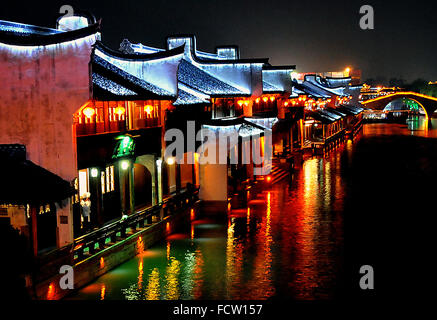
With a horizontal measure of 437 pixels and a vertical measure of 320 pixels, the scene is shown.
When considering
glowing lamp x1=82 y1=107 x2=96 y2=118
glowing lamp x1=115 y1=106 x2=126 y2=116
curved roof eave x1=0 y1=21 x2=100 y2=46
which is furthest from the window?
curved roof eave x1=0 y1=21 x2=100 y2=46

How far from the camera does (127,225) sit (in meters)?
22.0

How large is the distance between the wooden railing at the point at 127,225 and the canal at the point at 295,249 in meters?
0.97

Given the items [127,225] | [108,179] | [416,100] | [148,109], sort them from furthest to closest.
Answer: [416,100], [148,109], [108,179], [127,225]

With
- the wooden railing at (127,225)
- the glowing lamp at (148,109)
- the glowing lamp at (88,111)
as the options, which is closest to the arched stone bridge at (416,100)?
the wooden railing at (127,225)

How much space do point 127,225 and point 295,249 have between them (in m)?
6.44

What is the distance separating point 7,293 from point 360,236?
59.1 feet

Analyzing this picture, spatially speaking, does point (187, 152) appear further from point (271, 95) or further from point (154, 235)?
point (271, 95)

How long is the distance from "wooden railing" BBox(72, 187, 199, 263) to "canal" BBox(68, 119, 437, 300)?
0.97 m

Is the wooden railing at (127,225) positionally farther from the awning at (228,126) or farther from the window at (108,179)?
the awning at (228,126)

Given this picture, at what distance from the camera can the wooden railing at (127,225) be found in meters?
18.6

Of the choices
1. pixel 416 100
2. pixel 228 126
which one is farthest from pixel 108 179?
pixel 416 100

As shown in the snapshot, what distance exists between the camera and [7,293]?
10.6m

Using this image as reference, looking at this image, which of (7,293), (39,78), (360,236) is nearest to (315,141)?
(360,236)

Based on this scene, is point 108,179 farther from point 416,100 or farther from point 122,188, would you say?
point 416,100
